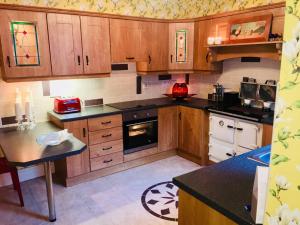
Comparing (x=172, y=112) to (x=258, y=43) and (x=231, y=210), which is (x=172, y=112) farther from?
(x=231, y=210)

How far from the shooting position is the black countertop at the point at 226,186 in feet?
3.69

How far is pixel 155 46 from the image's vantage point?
3.79 meters

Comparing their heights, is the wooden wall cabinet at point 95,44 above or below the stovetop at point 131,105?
above

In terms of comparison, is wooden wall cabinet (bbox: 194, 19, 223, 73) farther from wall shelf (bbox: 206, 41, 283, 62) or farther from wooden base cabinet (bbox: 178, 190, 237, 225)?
wooden base cabinet (bbox: 178, 190, 237, 225)

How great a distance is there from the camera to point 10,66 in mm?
2729

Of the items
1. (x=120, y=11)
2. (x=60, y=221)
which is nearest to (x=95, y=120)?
(x=60, y=221)

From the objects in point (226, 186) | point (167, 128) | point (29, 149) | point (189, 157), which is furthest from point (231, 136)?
point (29, 149)

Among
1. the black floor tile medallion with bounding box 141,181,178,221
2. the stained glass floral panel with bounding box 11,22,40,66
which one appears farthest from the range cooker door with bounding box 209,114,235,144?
the stained glass floral panel with bounding box 11,22,40,66

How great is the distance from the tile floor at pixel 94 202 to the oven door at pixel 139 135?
0.34 meters

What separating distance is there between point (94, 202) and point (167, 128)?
5.19 ft

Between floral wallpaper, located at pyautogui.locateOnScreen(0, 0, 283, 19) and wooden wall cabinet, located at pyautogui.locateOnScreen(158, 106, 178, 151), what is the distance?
60.9 inches

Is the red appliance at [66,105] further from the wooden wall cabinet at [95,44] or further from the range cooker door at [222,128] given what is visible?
the range cooker door at [222,128]

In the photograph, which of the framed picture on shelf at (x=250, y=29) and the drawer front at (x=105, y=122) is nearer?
the framed picture on shelf at (x=250, y=29)

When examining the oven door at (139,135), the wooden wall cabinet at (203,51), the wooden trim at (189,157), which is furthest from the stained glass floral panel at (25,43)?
the wooden trim at (189,157)
